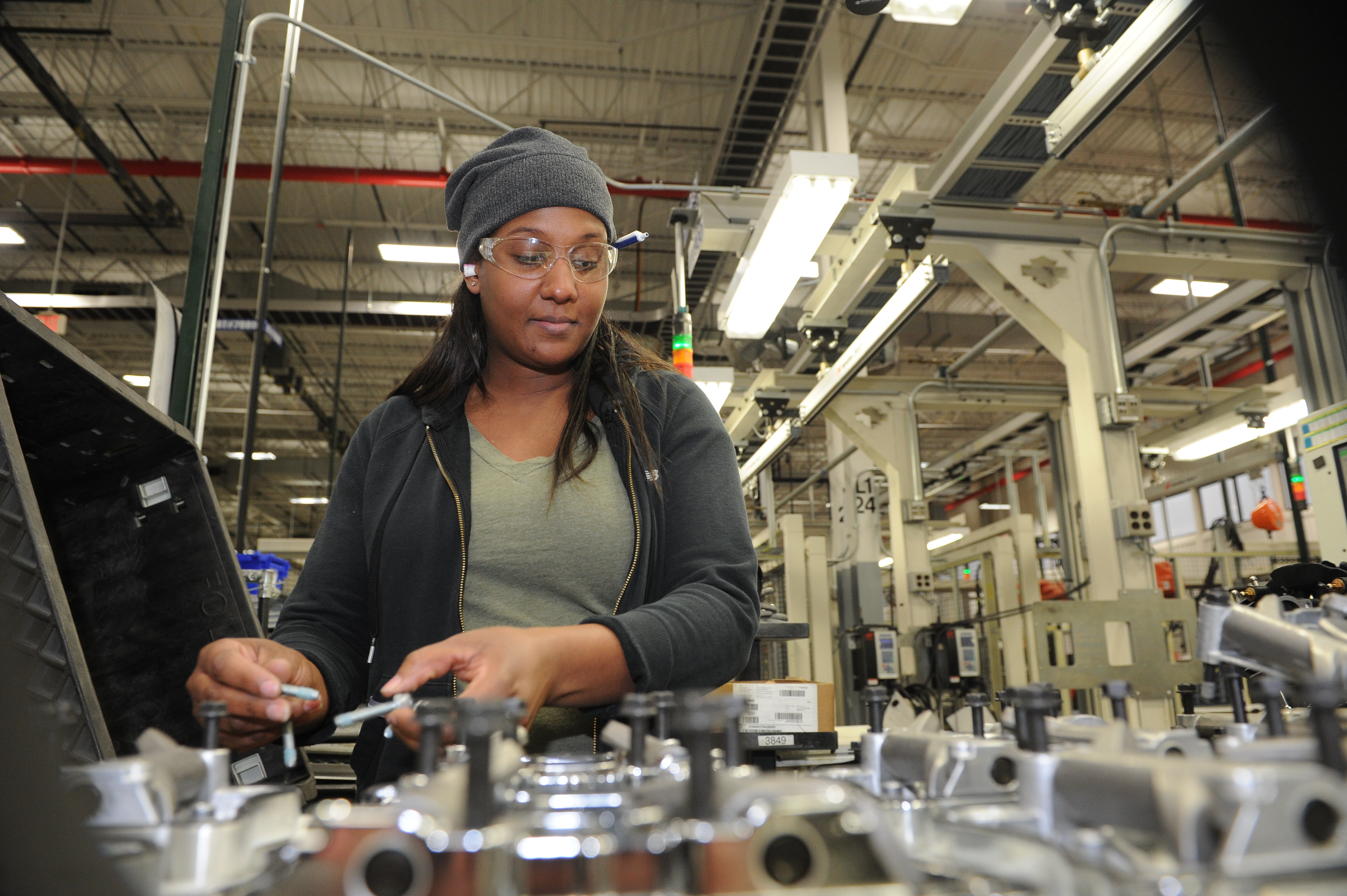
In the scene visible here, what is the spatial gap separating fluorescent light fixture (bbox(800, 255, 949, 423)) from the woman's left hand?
8.91 feet

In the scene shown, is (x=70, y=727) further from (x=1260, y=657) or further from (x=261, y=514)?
(x=261, y=514)

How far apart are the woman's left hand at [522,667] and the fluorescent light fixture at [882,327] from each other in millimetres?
2717

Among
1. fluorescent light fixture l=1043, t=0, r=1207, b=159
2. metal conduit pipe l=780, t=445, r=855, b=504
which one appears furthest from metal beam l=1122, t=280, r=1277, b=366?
fluorescent light fixture l=1043, t=0, r=1207, b=159

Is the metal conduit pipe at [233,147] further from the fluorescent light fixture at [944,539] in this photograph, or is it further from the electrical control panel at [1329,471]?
the fluorescent light fixture at [944,539]

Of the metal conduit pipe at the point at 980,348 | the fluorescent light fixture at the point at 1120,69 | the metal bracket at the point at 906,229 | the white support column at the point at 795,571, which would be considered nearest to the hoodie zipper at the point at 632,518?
the fluorescent light fixture at the point at 1120,69

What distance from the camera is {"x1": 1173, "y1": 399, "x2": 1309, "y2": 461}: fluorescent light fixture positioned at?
6.33 meters

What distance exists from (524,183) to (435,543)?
0.44 meters

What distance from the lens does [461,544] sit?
102cm

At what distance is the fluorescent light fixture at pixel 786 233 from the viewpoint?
279 centimetres

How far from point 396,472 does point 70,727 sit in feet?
1.63

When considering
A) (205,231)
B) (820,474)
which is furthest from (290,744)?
(820,474)

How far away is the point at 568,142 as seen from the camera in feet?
3.76

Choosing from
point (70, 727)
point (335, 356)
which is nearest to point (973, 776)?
point (70, 727)

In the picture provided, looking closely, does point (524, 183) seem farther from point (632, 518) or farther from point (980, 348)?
point (980, 348)
